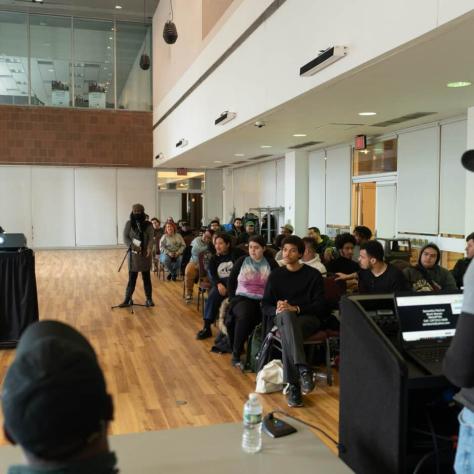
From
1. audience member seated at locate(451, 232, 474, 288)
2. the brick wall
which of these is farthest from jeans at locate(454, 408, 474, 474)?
the brick wall

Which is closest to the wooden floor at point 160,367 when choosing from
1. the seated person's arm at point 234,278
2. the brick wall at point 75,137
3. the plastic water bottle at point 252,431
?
the plastic water bottle at point 252,431

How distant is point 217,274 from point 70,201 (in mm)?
12831

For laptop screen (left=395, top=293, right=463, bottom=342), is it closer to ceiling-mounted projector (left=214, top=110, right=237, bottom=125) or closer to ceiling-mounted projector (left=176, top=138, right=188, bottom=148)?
ceiling-mounted projector (left=214, top=110, right=237, bottom=125)

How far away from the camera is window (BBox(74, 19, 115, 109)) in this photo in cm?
1756

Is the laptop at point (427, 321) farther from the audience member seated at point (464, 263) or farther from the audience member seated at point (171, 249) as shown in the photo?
the audience member seated at point (171, 249)

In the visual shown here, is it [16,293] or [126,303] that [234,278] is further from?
[126,303]

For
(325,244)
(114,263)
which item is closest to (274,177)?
(114,263)

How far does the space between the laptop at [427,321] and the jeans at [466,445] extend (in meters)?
0.76

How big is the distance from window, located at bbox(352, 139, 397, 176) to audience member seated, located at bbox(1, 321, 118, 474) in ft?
29.6

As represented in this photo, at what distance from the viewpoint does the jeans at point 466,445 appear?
5.38 ft

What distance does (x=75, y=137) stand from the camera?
56.5ft

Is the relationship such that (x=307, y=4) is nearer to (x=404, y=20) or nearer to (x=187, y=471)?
(x=404, y=20)

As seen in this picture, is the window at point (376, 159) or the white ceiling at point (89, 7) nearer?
the window at point (376, 159)

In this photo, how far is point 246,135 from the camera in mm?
9531
